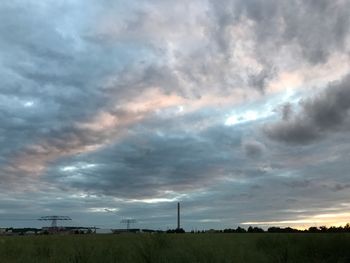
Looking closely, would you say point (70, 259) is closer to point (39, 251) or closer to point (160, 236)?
point (39, 251)

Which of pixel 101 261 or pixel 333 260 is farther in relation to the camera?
pixel 333 260

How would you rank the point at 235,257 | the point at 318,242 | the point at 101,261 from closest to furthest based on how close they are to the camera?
the point at 101,261 < the point at 235,257 < the point at 318,242

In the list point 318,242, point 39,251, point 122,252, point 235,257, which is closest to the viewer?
point 235,257

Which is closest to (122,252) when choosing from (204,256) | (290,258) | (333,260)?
(204,256)

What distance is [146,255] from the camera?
20.6m

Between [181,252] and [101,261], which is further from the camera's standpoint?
[181,252]

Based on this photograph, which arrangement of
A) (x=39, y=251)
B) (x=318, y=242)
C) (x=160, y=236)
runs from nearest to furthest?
(x=39, y=251)
(x=318, y=242)
(x=160, y=236)

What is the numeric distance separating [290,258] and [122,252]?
7.17 meters

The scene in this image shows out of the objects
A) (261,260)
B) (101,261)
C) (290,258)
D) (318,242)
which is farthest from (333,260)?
(101,261)

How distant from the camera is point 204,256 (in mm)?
20750

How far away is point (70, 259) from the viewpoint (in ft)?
66.0

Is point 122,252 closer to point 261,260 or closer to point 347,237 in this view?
point 261,260

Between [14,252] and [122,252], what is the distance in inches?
203

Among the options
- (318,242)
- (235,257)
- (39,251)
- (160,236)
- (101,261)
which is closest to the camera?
(101,261)
